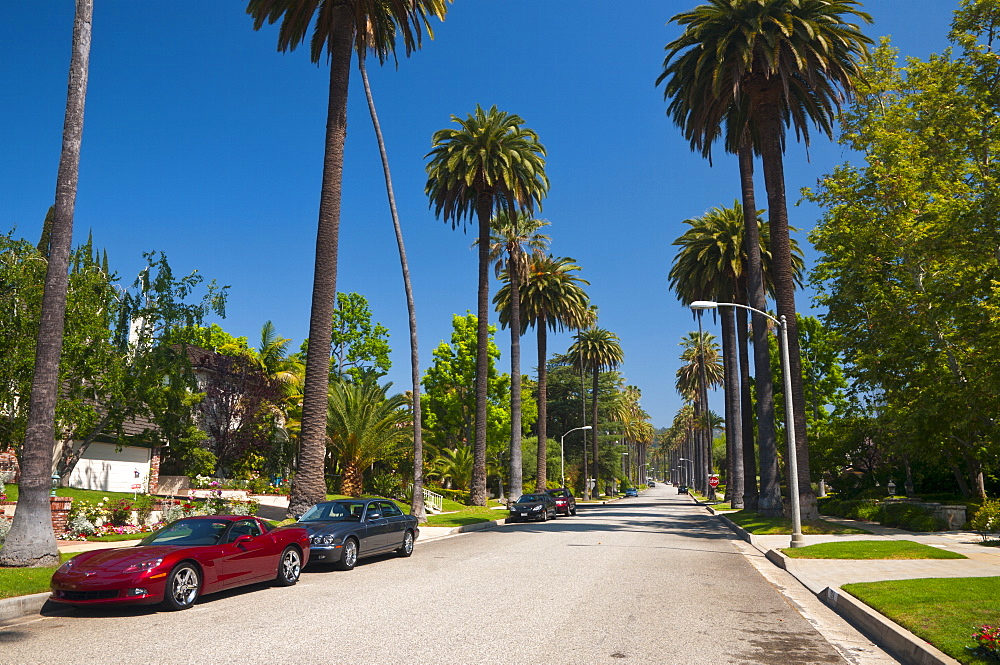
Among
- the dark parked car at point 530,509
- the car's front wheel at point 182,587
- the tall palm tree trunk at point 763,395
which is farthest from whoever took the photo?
the dark parked car at point 530,509

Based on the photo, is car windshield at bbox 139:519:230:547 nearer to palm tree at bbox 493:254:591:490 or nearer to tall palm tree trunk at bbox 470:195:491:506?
tall palm tree trunk at bbox 470:195:491:506

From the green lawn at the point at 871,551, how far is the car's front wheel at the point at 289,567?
38.6 feet

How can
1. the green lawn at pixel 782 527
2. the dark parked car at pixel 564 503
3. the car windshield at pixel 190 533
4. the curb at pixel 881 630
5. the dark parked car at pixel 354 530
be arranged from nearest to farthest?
the curb at pixel 881 630 → the car windshield at pixel 190 533 → the dark parked car at pixel 354 530 → the green lawn at pixel 782 527 → the dark parked car at pixel 564 503

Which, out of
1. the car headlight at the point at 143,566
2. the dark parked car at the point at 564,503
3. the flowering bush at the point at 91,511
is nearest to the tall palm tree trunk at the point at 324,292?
the flowering bush at the point at 91,511

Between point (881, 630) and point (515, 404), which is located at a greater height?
point (515, 404)

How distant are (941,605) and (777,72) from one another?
24.1 meters

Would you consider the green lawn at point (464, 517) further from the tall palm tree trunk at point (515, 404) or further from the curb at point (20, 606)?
the curb at point (20, 606)

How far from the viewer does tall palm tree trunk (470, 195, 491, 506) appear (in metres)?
39.1

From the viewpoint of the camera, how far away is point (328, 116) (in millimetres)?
24109

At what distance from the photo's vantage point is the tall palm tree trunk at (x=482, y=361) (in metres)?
39.1

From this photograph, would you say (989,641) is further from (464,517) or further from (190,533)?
(464,517)

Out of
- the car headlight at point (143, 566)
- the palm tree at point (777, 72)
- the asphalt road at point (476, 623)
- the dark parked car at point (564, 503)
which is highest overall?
the palm tree at point (777, 72)

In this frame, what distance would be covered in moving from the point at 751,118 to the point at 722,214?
11.4 m

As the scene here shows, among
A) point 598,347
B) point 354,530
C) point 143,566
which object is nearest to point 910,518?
point 354,530
